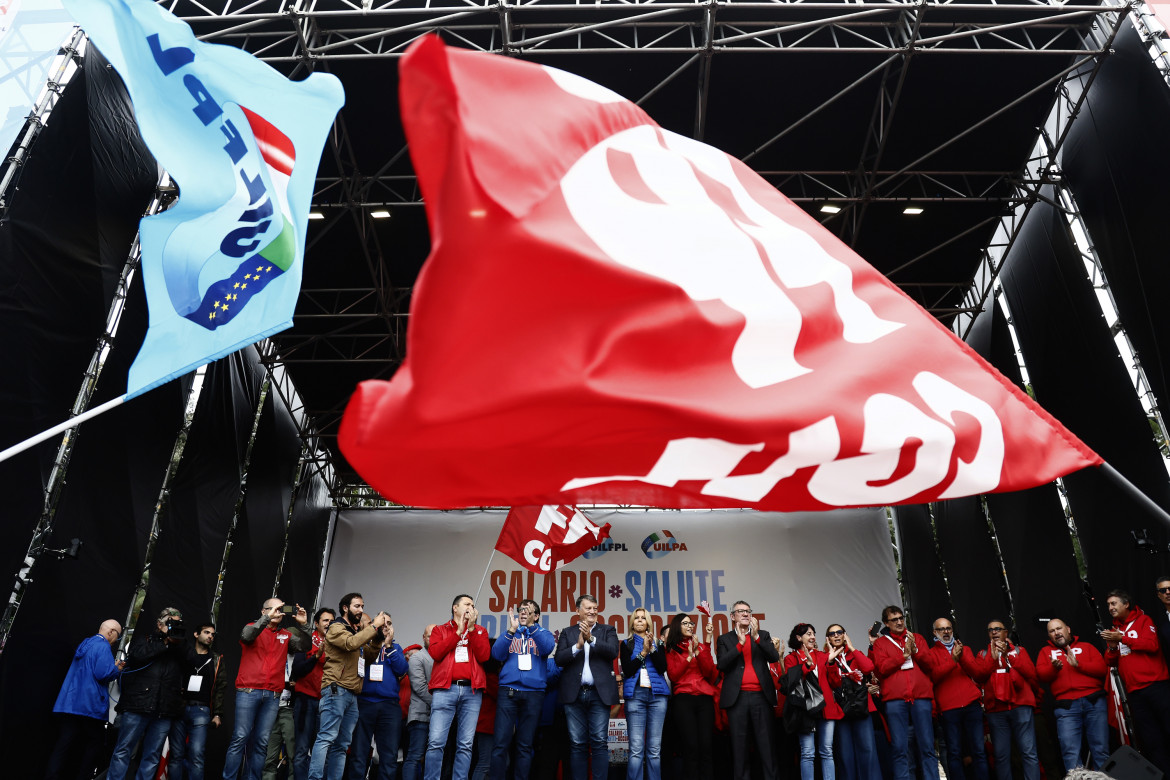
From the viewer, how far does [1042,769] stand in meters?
9.46

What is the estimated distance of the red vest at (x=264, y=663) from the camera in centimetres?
788

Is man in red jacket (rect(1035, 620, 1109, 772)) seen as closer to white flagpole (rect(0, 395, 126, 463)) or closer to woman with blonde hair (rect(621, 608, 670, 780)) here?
woman with blonde hair (rect(621, 608, 670, 780))

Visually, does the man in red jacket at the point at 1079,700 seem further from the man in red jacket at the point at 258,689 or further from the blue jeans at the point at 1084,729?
the man in red jacket at the point at 258,689

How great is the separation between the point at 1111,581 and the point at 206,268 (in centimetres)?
925

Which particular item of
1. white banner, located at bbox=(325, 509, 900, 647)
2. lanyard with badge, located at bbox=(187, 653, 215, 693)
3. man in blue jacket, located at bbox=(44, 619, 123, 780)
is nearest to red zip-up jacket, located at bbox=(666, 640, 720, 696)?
lanyard with badge, located at bbox=(187, 653, 215, 693)

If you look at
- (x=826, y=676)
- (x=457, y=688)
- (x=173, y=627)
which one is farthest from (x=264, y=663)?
(x=826, y=676)

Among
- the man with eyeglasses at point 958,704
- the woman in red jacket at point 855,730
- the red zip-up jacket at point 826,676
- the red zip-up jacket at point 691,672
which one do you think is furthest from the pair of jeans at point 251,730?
the man with eyeglasses at point 958,704

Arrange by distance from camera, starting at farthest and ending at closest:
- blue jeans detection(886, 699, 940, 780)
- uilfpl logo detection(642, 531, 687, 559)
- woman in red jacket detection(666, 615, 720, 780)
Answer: uilfpl logo detection(642, 531, 687, 559) → blue jeans detection(886, 699, 940, 780) → woman in red jacket detection(666, 615, 720, 780)

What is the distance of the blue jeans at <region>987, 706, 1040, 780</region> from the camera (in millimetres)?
8438

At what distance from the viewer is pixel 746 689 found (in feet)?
26.7

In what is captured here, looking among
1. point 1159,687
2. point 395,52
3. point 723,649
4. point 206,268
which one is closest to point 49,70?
point 395,52

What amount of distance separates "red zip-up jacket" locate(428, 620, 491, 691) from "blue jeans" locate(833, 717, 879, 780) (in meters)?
3.26

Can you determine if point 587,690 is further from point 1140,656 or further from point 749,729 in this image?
point 1140,656

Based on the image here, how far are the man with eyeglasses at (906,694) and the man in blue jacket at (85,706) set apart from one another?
6.89 meters
